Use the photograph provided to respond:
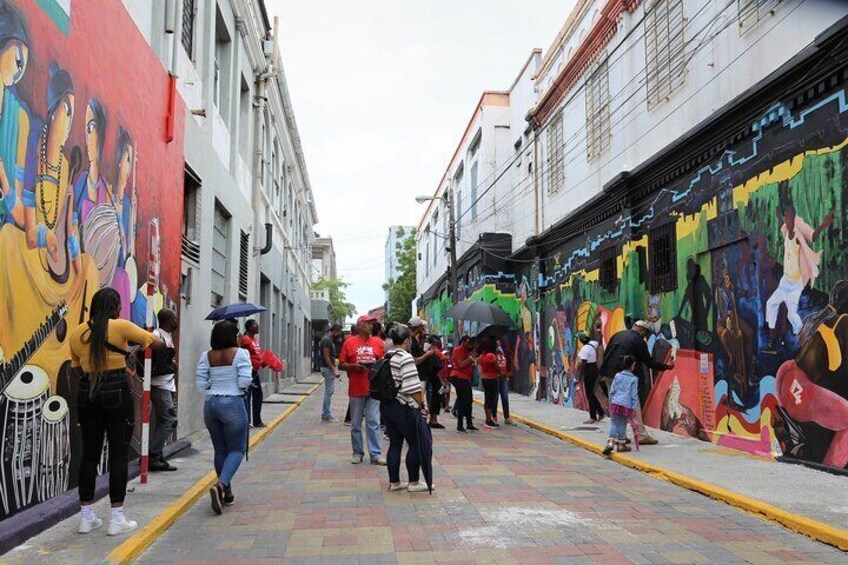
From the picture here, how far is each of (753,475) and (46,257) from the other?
7.09 metres

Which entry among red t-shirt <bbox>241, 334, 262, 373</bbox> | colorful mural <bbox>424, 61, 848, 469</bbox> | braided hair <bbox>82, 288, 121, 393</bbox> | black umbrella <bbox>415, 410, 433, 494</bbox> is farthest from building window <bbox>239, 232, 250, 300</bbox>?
braided hair <bbox>82, 288, 121, 393</bbox>

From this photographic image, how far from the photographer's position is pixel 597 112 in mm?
15227

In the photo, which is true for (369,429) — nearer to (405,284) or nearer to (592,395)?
(592,395)

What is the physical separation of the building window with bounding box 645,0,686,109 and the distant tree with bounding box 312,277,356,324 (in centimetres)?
4882

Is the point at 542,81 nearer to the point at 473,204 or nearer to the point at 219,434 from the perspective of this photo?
the point at 473,204

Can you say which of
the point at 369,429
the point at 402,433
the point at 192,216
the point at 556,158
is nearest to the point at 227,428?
the point at 402,433

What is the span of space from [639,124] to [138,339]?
10.5 metres

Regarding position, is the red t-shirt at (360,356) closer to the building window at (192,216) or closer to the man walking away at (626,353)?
the man walking away at (626,353)

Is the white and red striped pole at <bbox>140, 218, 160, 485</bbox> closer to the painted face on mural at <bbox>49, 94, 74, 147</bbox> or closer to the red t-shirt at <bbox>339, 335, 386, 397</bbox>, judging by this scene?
the painted face on mural at <bbox>49, 94, 74, 147</bbox>

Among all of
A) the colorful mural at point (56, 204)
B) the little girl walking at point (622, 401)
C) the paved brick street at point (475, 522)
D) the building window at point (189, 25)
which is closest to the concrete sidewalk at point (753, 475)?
the little girl walking at point (622, 401)

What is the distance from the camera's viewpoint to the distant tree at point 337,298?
63.2 m

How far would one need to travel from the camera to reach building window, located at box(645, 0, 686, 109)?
37.3 ft

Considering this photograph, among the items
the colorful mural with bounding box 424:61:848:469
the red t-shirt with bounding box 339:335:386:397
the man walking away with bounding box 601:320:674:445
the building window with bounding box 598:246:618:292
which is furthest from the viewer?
the building window with bounding box 598:246:618:292

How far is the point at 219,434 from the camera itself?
20.0 feet
